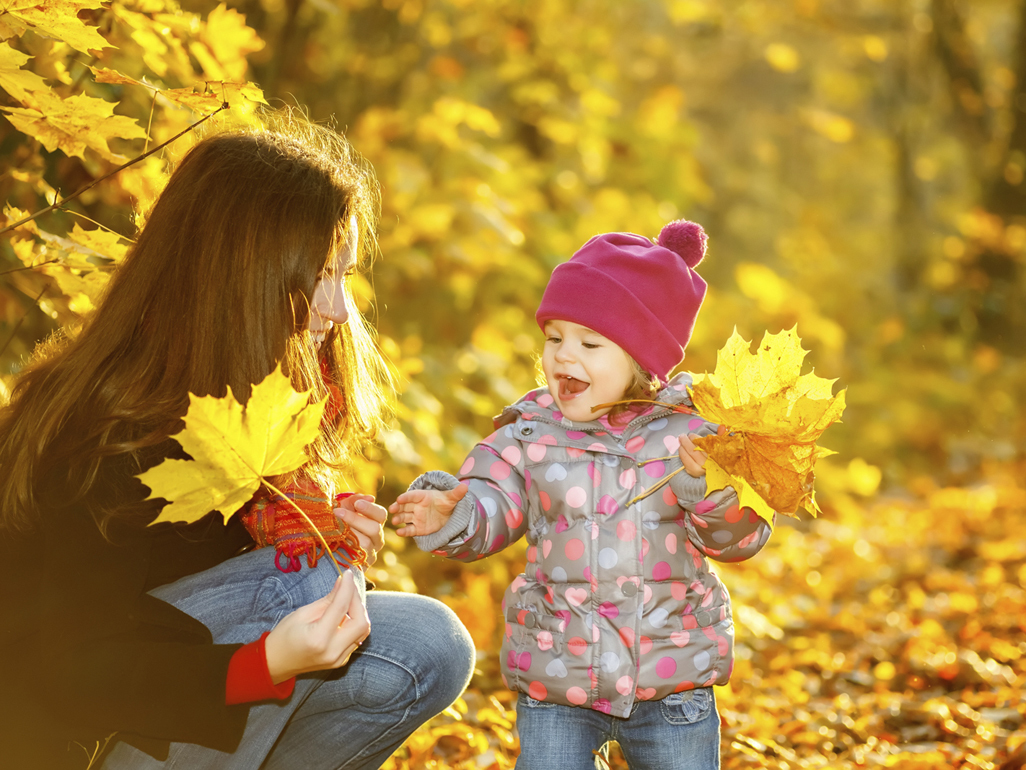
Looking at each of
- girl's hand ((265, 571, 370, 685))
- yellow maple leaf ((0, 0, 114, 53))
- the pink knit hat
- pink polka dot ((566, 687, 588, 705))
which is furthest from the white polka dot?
yellow maple leaf ((0, 0, 114, 53))

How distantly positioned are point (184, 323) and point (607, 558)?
907 millimetres

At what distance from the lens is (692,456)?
1.77m

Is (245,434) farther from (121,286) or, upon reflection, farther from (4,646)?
(4,646)

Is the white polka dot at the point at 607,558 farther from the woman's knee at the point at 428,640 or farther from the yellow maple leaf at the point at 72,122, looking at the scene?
the yellow maple leaf at the point at 72,122

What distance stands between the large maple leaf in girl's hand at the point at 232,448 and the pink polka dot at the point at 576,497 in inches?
26.6

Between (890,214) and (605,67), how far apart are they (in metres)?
11.1

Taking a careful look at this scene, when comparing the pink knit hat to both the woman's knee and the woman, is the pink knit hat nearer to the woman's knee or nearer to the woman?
the woman

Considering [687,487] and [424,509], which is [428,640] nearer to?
[424,509]

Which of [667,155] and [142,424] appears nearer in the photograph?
[142,424]

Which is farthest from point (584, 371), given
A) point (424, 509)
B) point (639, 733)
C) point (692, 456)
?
point (639, 733)

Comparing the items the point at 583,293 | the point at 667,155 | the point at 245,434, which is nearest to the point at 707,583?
the point at 583,293

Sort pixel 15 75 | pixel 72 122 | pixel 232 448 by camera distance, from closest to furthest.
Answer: pixel 232 448 → pixel 15 75 → pixel 72 122

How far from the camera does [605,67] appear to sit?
537 centimetres

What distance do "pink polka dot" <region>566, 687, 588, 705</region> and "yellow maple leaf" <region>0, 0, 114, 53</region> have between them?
4.70ft
